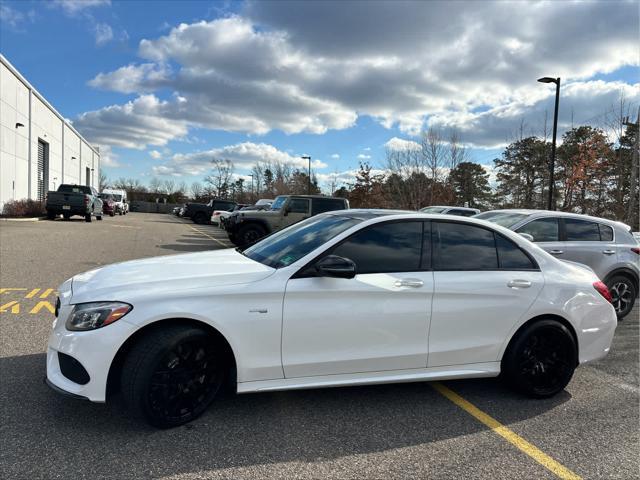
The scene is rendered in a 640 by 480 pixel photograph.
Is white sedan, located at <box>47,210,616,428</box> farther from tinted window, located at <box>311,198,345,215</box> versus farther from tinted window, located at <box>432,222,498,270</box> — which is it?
tinted window, located at <box>311,198,345,215</box>

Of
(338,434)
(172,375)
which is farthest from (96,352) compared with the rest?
(338,434)

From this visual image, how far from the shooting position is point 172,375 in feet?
10.5

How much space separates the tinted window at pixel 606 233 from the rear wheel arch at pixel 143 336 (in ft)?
21.9

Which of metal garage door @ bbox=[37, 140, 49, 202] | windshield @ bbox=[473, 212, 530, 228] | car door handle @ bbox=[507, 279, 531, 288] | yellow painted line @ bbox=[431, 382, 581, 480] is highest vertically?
metal garage door @ bbox=[37, 140, 49, 202]

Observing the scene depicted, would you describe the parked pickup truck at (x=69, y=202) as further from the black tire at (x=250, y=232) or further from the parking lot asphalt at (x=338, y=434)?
the parking lot asphalt at (x=338, y=434)

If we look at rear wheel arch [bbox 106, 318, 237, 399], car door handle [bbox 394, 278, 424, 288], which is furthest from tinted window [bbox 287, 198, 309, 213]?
rear wheel arch [bbox 106, 318, 237, 399]

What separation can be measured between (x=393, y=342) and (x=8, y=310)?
5.26 metres

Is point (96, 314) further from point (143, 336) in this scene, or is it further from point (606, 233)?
point (606, 233)

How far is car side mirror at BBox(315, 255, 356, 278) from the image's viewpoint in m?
3.37

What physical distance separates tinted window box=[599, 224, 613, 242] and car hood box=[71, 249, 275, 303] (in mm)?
6235

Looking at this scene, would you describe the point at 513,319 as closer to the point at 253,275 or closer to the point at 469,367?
the point at 469,367

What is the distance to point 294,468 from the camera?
2.90 m

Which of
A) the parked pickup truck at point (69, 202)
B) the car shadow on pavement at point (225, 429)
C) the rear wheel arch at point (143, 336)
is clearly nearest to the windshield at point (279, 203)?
A: the car shadow on pavement at point (225, 429)

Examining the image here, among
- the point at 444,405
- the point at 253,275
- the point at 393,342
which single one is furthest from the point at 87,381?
the point at 444,405
